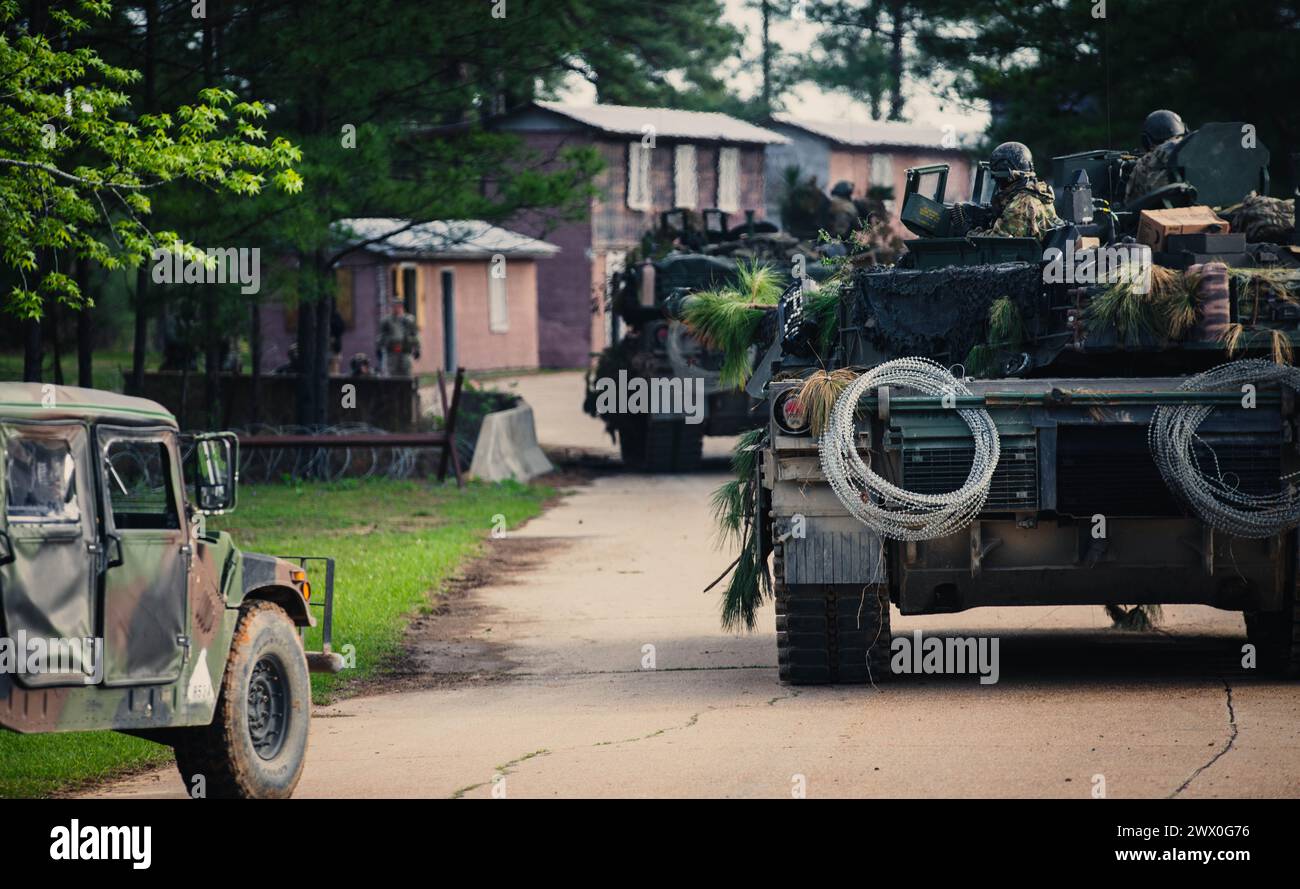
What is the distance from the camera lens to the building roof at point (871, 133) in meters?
54.6

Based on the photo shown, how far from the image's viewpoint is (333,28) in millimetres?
21359

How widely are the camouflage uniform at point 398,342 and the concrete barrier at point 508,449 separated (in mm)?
10648

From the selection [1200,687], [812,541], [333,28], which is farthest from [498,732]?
[333,28]

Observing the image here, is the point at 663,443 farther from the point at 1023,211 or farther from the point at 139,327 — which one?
the point at 1023,211

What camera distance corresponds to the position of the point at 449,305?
4581 centimetres

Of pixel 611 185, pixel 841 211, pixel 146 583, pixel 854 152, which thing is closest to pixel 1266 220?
pixel 146 583

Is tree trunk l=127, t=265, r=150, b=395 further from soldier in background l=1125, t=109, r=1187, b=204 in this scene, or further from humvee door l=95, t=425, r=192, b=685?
humvee door l=95, t=425, r=192, b=685

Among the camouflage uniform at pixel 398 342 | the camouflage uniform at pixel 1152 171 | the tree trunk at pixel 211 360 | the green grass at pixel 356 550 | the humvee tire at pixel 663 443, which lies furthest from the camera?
the camouflage uniform at pixel 398 342

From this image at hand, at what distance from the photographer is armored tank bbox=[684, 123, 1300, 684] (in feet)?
32.0

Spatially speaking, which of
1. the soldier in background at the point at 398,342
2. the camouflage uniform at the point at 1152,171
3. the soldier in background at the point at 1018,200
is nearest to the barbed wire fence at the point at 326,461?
the soldier in background at the point at 398,342

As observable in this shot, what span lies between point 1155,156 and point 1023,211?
1.21 meters

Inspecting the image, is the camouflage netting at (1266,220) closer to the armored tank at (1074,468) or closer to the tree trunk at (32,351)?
the armored tank at (1074,468)

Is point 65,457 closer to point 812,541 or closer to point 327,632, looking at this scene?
point 327,632

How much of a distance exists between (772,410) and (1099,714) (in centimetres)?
217
